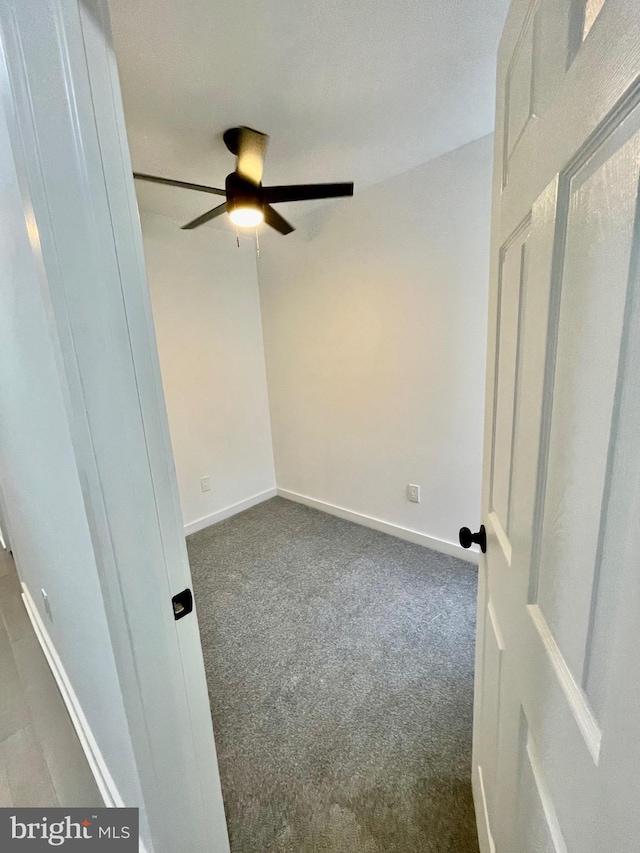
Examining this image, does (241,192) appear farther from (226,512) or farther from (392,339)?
(226,512)

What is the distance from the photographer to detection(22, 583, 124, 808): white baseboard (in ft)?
3.77

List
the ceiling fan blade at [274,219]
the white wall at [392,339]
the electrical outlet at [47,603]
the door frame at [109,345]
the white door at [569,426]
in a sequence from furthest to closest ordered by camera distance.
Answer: the white wall at [392,339] → the ceiling fan blade at [274,219] → the electrical outlet at [47,603] → the door frame at [109,345] → the white door at [569,426]

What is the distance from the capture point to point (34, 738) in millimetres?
1429

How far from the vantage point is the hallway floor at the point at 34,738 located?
1226 millimetres

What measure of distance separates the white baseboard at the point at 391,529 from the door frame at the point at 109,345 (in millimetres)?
2005

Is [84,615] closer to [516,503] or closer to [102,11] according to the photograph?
[516,503]

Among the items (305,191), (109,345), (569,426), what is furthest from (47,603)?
(305,191)

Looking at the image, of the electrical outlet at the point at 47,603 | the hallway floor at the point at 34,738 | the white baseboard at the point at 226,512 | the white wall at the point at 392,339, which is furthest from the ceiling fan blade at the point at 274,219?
the hallway floor at the point at 34,738

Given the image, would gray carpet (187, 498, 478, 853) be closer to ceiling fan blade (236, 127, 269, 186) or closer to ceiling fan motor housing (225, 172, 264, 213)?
ceiling fan motor housing (225, 172, 264, 213)

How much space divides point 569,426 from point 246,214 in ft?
5.77

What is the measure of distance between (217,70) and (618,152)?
1.62 m

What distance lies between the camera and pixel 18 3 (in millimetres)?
520

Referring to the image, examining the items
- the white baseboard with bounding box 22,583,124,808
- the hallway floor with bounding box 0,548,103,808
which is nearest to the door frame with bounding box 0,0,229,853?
the white baseboard with bounding box 22,583,124,808

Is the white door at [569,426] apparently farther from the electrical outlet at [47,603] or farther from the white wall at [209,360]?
the white wall at [209,360]
